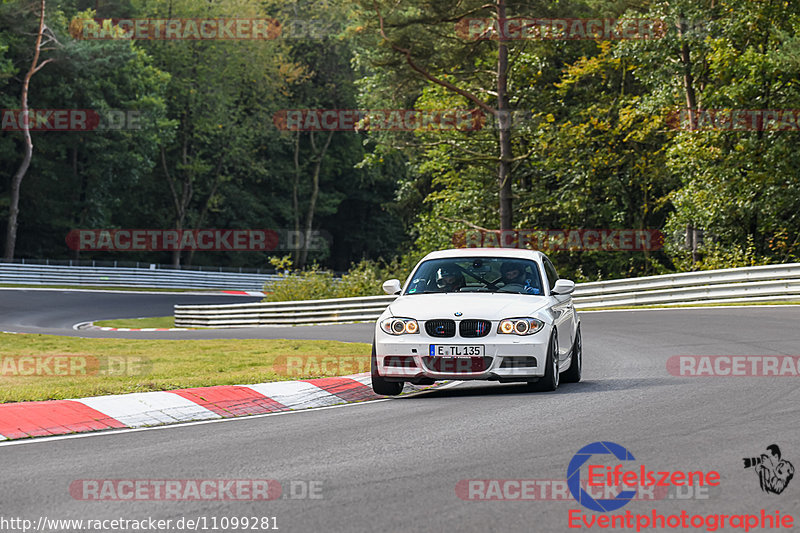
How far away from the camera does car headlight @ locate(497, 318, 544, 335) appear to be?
1091 cm

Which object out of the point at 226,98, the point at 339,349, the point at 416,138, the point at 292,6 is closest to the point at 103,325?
the point at 416,138

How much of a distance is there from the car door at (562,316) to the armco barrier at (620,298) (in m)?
13.3

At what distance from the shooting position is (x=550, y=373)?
11.1m

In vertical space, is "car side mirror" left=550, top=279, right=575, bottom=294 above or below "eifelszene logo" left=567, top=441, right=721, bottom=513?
above

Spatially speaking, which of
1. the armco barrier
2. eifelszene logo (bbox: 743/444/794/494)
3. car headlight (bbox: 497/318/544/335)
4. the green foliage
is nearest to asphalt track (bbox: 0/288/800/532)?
eifelszene logo (bbox: 743/444/794/494)

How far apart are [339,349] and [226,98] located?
56.2 m

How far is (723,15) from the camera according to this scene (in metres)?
34.8

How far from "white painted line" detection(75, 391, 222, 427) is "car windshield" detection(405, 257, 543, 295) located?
3.13m

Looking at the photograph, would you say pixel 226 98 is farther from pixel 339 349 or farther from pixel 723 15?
pixel 339 349

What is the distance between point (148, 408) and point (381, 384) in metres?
2.62

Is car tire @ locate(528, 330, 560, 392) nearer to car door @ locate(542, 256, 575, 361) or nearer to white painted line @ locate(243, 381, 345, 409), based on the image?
car door @ locate(542, 256, 575, 361)

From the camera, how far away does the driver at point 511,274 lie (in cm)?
1221

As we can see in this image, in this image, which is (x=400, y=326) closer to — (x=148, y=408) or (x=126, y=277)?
(x=148, y=408)

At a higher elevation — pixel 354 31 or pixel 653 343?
pixel 354 31
